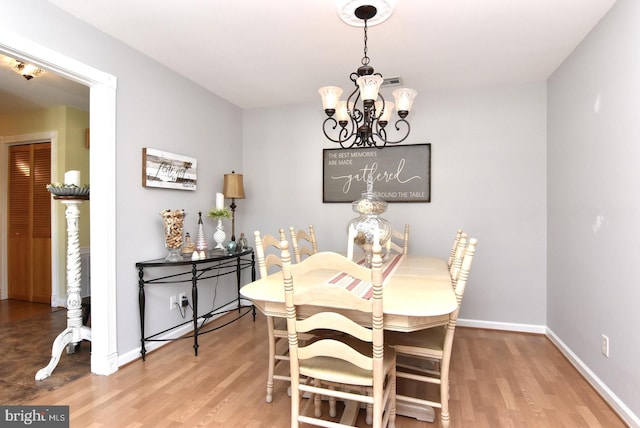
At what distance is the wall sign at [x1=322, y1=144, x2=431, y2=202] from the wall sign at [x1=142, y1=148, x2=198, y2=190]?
4.63 feet

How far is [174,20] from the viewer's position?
225 cm

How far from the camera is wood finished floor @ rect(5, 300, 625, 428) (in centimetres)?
190

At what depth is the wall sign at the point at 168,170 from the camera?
8.98ft

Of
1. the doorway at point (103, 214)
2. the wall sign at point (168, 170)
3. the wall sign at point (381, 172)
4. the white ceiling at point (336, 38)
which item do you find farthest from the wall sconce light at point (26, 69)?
the wall sign at point (381, 172)

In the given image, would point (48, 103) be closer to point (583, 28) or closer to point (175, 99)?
point (175, 99)

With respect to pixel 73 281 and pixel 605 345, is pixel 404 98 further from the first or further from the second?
pixel 73 281

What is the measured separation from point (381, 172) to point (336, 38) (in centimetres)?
154

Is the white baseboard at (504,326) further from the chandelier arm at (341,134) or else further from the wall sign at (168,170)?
the wall sign at (168,170)

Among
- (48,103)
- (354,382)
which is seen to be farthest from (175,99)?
(354,382)

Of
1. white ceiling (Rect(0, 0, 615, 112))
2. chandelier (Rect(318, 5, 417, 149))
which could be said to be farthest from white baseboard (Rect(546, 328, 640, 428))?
white ceiling (Rect(0, 0, 615, 112))

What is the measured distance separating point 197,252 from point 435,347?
6.75ft

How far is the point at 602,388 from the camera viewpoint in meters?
2.16

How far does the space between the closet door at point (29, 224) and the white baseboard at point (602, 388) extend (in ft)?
18.1

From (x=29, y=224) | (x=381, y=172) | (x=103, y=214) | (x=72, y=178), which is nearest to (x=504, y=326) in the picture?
(x=381, y=172)
